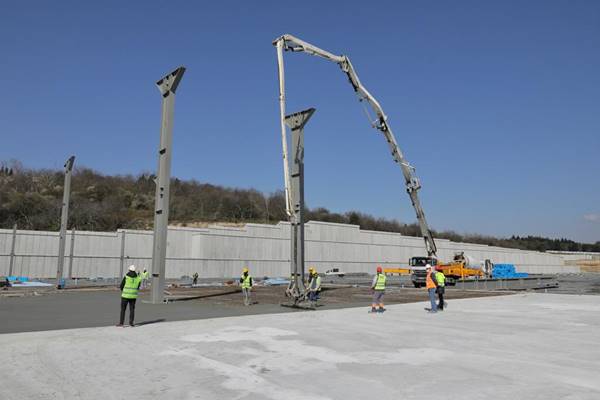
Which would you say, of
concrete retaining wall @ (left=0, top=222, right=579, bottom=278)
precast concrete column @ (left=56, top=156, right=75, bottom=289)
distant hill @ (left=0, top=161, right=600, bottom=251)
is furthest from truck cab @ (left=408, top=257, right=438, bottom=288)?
distant hill @ (left=0, top=161, right=600, bottom=251)

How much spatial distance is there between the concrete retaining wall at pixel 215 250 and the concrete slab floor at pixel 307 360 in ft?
121

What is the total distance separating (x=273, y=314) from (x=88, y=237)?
44.0 meters

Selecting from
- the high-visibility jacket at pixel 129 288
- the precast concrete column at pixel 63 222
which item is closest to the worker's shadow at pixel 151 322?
the high-visibility jacket at pixel 129 288

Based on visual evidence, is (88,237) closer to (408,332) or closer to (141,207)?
(408,332)

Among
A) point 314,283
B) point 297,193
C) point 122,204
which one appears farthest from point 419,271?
point 122,204

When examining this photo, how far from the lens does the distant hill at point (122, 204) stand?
88250mm

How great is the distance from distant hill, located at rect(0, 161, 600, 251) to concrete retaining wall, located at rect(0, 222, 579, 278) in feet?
112

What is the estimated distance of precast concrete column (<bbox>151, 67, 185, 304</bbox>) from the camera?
70.7 ft

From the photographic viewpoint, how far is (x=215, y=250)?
63.1 metres

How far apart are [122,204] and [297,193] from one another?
99.3 meters

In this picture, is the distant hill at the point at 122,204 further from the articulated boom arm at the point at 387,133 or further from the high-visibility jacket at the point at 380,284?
the high-visibility jacket at the point at 380,284

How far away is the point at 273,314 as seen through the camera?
1752 cm

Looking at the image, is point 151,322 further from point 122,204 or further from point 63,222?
point 122,204

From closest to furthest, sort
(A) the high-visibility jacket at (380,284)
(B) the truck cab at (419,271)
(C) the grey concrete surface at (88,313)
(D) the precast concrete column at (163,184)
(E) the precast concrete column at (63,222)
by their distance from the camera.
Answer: (C) the grey concrete surface at (88,313)
(A) the high-visibility jacket at (380,284)
(D) the precast concrete column at (163,184)
(E) the precast concrete column at (63,222)
(B) the truck cab at (419,271)
